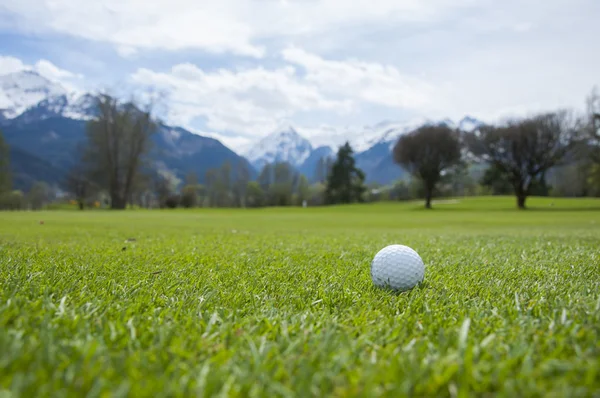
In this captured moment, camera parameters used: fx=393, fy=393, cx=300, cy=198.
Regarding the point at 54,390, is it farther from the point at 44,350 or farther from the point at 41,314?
the point at 41,314

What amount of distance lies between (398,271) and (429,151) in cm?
4100

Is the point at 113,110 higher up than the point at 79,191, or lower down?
higher up

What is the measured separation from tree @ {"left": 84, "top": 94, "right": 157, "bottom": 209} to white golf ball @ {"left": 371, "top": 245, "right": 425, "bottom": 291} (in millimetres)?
43688

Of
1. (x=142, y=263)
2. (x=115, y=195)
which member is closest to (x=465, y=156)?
(x=115, y=195)

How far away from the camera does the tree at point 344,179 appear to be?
202 feet

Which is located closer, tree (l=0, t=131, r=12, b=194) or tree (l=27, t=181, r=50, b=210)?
tree (l=0, t=131, r=12, b=194)

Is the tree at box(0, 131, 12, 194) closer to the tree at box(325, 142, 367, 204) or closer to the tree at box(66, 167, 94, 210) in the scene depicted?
the tree at box(66, 167, 94, 210)

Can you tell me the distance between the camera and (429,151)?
135ft

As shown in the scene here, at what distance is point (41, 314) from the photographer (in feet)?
5.05

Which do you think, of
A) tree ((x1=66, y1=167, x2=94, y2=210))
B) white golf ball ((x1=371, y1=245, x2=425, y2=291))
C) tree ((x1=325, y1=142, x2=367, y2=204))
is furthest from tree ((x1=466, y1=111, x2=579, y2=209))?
tree ((x1=66, y1=167, x2=94, y2=210))

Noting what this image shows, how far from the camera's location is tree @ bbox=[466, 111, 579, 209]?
1364 inches

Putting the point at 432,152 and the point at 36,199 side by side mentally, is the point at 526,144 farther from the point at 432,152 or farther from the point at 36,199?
the point at 36,199

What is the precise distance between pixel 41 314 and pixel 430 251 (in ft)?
13.6

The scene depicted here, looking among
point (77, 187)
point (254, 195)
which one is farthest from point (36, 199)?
point (254, 195)
